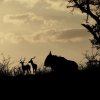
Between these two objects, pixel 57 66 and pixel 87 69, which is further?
pixel 57 66

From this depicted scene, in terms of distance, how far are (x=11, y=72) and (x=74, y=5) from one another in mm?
23458

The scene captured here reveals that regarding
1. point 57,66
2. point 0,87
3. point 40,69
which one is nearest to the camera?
point 0,87

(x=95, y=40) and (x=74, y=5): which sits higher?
(x=74, y=5)

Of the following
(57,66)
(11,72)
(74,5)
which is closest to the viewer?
(11,72)

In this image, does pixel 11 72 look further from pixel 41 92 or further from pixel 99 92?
pixel 99 92

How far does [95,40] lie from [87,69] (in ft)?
78.2

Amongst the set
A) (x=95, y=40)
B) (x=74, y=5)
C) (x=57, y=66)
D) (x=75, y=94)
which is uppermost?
(x=74, y=5)

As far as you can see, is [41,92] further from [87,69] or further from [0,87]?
[87,69]

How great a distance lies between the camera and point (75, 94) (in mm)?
20141

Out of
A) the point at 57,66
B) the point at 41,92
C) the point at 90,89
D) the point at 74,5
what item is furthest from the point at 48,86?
the point at 74,5

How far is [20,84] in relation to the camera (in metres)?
20.1

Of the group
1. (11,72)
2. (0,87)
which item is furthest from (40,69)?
(0,87)

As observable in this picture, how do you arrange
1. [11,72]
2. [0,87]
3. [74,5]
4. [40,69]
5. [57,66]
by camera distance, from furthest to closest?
[74,5]
[57,66]
[40,69]
[11,72]
[0,87]

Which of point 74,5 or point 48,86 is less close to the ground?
point 74,5
